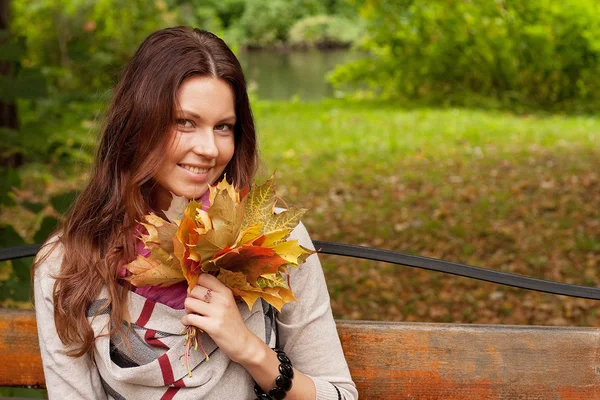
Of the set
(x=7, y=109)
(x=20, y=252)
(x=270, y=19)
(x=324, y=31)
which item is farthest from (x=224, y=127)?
(x=270, y=19)

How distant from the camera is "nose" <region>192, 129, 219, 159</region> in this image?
1.60m

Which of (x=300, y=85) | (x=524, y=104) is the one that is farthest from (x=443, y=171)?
(x=300, y=85)

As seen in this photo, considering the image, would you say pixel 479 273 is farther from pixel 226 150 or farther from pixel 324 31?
pixel 324 31

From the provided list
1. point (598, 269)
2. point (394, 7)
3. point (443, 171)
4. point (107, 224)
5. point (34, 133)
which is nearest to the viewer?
point (107, 224)

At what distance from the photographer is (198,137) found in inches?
63.4

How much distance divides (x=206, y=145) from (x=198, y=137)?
28 millimetres

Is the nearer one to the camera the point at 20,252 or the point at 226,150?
the point at 226,150

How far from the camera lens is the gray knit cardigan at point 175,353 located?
1559 millimetres

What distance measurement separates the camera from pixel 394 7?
10.1m

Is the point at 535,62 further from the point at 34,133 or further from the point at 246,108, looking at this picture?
the point at 246,108

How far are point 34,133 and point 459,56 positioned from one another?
8.06 m

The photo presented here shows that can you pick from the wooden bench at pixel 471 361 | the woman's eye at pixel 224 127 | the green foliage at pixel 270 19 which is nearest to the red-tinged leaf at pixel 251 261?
the woman's eye at pixel 224 127

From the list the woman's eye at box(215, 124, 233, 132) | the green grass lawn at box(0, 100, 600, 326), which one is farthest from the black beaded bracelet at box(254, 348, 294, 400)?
the green grass lawn at box(0, 100, 600, 326)

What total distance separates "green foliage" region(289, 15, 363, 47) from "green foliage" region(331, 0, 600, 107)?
9711mm
